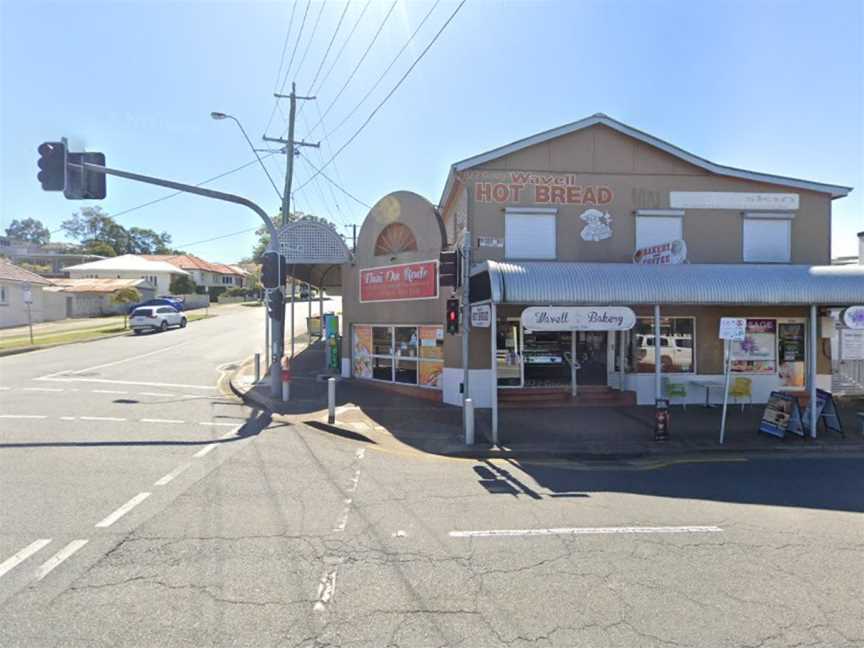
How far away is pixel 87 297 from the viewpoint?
127ft

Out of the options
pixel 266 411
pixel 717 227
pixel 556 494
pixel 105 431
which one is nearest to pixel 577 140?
pixel 717 227

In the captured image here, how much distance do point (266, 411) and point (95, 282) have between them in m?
41.5

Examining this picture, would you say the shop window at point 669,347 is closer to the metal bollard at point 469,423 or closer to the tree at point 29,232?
the metal bollard at point 469,423

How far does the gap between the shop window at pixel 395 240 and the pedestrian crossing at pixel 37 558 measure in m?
10.3

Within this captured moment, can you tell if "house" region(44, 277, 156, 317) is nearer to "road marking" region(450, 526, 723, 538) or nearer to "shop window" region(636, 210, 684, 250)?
"shop window" region(636, 210, 684, 250)

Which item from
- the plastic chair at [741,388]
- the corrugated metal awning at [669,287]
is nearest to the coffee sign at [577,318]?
the corrugated metal awning at [669,287]

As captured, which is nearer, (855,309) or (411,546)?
(411,546)

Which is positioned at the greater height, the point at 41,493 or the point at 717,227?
the point at 717,227

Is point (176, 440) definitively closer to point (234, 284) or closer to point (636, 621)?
point (636, 621)

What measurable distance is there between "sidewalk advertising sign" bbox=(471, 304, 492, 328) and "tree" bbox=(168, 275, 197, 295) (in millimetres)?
49622

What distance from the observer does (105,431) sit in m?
8.45

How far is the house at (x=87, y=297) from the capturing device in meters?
36.1

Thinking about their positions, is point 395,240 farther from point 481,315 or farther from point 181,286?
point 181,286

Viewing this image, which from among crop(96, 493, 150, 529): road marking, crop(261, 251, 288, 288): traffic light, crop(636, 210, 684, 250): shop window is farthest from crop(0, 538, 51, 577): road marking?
crop(636, 210, 684, 250): shop window
